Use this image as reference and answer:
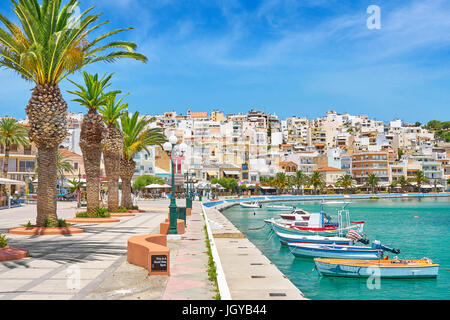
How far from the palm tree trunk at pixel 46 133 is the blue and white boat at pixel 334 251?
12.5m

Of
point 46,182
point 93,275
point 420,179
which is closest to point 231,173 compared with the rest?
point 420,179

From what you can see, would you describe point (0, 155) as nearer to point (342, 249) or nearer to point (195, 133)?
point (342, 249)

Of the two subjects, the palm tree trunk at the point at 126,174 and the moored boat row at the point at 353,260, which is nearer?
the moored boat row at the point at 353,260

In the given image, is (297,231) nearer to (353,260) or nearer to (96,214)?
(353,260)

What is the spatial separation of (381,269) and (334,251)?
373 centimetres

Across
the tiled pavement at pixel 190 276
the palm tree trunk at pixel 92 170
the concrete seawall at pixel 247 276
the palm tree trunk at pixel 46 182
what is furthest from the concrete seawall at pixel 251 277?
the palm tree trunk at pixel 92 170

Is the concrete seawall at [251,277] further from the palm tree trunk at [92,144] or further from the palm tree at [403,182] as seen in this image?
the palm tree at [403,182]

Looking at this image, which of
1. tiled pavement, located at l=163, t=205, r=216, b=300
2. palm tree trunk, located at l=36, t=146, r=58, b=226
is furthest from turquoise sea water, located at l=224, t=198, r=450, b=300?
palm tree trunk, located at l=36, t=146, r=58, b=226

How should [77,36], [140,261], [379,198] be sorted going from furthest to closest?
[379,198] → [77,36] → [140,261]

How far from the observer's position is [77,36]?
2033 cm

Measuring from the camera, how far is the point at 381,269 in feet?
56.9

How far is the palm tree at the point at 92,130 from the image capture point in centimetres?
2600
